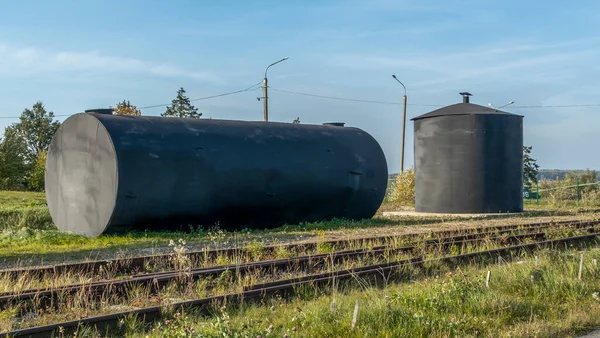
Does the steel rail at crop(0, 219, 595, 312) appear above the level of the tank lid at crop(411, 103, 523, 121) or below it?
below

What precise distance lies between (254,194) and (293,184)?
1260 millimetres

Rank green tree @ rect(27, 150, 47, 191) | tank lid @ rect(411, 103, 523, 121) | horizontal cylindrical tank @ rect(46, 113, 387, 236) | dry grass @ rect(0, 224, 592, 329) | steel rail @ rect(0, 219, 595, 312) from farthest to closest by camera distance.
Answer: green tree @ rect(27, 150, 47, 191)
tank lid @ rect(411, 103, 523, 121)
horizontal cylindrical tank @ rect(46, 113, 387, 236)
steel rail @ rect(0, 219, 595, 312)
dry grass @ rect(0, 224, 592, 329)

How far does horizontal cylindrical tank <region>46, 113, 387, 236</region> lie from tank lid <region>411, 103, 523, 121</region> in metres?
6.71

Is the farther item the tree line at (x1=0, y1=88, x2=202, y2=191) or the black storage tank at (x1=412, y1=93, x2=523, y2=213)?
the tree line at (x1=0, y1=88, x2=202, y2=191)

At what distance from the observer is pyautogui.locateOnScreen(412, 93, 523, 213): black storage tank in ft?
81.3

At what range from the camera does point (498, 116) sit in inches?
989

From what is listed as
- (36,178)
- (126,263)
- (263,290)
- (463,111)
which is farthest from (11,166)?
(263,290)

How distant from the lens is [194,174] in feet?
54.9

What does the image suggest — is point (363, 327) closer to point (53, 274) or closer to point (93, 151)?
point (53, 274)

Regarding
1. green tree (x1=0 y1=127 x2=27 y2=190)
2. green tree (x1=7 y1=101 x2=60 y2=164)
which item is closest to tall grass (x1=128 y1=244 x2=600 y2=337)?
green tree (x1=0 y1=127 x2=27 y2=190)

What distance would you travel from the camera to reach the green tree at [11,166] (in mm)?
43062

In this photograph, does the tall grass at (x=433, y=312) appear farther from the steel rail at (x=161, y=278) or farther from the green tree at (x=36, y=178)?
the green tree at (x=36, y=178)

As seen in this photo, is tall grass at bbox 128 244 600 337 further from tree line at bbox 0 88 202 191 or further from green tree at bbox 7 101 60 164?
green tree at bbox 7 101 60 164

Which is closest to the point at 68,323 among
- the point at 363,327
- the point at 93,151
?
the point at 363,327
